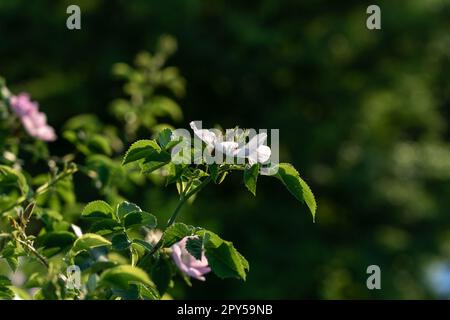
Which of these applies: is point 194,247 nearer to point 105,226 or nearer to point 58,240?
point 105,226

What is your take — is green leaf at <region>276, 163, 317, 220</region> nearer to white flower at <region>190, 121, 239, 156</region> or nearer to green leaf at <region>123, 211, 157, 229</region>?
white flower at <region>190, 121, 239, 156</region>

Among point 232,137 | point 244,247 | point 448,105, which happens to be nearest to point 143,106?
point 232,137

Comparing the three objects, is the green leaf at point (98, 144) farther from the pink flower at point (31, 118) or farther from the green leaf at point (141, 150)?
the green leaf at point (141, 150)

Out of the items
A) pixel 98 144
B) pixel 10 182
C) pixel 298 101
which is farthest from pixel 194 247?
pixel 298 101

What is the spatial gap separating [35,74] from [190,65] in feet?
4.42

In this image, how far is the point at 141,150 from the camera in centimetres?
117

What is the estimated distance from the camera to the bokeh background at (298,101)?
6.78m

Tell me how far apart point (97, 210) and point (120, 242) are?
68mm

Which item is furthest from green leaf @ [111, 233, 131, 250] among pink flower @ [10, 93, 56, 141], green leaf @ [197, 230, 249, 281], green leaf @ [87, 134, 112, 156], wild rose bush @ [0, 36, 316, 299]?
pink flower @ [10, 93, 56, 141]

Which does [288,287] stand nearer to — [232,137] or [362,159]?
[362,159]

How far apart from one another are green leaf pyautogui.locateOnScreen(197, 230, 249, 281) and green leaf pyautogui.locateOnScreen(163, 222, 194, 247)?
0.02 m

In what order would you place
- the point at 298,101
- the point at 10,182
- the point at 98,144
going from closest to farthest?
1. the point at 10,182
2. the point at 98,144
3. the point at 298,101

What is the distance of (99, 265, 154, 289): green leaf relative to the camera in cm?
90

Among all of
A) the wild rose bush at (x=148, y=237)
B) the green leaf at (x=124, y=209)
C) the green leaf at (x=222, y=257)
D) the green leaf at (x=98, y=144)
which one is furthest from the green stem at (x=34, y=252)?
the green leaf at (x=98, y=144)
